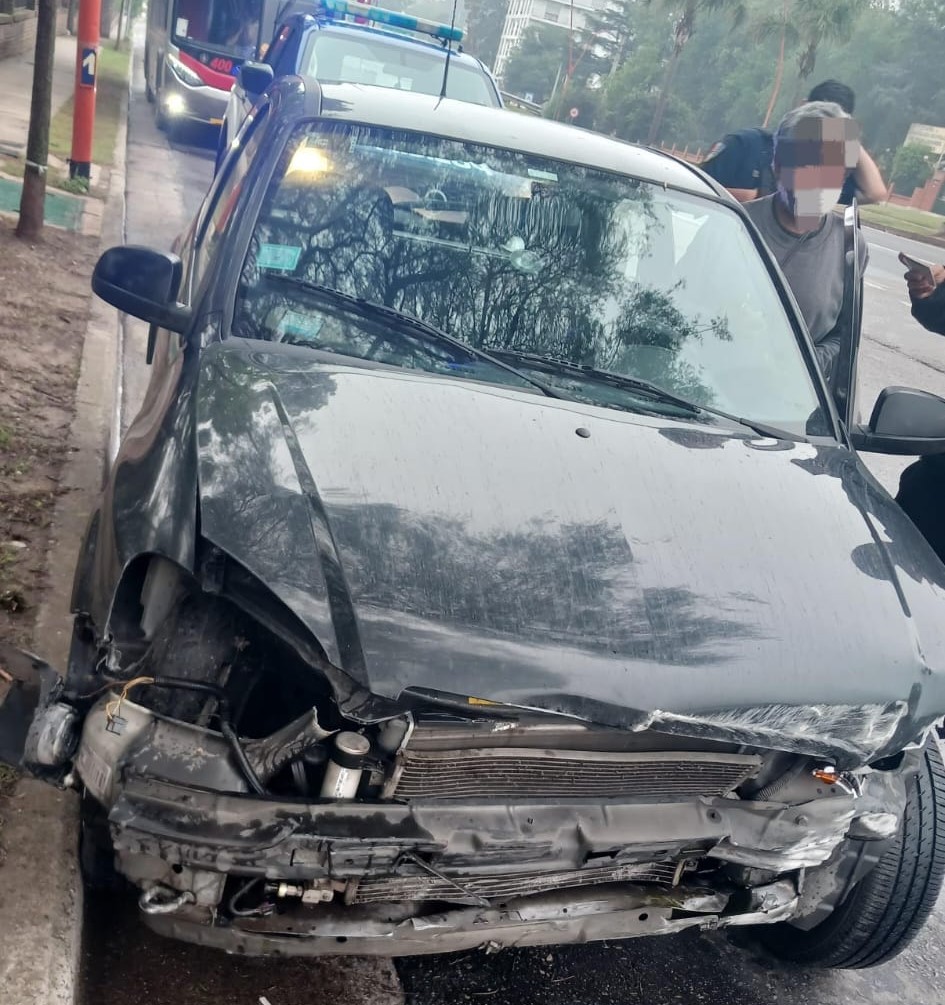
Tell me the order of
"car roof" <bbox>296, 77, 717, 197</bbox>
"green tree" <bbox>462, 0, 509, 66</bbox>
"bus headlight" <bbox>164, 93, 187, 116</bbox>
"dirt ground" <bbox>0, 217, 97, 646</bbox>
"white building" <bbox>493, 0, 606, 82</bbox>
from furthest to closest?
"green tree" <bbox>462, 0, 509, 66</bbox> < "white building" <bbox>493, 0, 606, 82</bbox> < "bus headlight" <bbox>164, 93, 187, 116</bbox> < "dirt ground" <bbox>0, 217, 97, 646</bbox> < "car roof" <bbox>296, 77, 717, 197</bbox>

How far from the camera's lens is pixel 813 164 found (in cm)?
406

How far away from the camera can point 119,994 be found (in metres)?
2.44

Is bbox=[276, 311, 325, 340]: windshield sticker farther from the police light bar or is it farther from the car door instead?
the police light bar

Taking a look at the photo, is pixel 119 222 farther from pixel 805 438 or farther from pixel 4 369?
pixel 805 438

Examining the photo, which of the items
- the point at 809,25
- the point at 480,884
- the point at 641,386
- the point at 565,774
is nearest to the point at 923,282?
the point at 641,386

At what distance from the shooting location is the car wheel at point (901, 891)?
277cm

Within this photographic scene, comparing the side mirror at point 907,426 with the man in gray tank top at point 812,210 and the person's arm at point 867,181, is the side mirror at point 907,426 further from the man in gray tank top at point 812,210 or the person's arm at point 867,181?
the person's arm at point 867,181

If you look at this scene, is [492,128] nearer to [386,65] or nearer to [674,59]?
[386,65]

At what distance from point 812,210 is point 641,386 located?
1489mm

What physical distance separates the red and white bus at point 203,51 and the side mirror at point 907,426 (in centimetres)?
1207

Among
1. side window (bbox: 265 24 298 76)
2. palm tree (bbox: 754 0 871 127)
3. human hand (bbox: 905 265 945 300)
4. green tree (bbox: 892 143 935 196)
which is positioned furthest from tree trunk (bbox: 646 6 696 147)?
human hand (bbox: 905 265 945 300)

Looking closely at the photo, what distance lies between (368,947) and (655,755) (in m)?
0.72

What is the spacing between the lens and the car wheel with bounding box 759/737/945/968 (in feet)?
9.09

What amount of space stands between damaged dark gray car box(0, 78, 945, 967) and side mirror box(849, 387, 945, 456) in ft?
0.94
